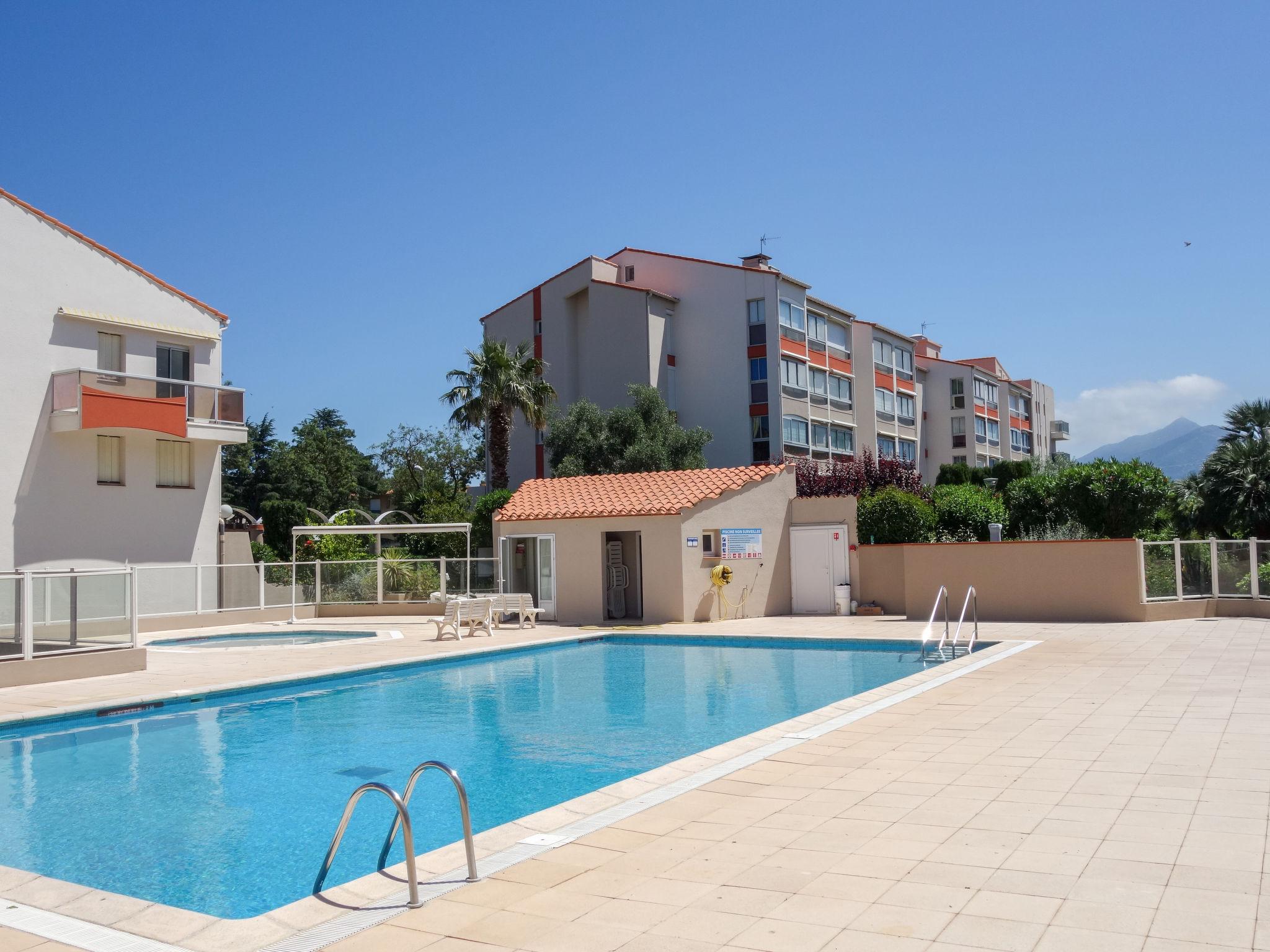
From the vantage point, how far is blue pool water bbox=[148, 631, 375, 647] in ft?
71.9

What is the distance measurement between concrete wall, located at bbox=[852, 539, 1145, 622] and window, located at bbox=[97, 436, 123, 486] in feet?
65.7

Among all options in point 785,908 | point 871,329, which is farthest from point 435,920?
point 871,329

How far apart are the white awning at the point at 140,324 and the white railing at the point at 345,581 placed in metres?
6.66

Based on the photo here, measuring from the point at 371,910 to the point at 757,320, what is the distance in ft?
133

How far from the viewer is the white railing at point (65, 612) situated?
14508mm

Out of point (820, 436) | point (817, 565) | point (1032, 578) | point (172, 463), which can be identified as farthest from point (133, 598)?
point (820, 436)

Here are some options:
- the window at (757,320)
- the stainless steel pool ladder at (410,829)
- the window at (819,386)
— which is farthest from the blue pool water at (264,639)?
the window at (819,386)

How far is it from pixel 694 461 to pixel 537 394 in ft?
22.5

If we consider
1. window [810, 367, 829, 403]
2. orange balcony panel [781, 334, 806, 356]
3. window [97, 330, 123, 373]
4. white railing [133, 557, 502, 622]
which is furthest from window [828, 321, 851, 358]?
window [97, 330, 123, 373]

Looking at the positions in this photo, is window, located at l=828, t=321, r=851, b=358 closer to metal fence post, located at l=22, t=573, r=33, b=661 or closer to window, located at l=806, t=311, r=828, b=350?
window, located at l=806, t=311, r=828, b=350

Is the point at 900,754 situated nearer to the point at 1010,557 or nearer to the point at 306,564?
the point at 1010,557

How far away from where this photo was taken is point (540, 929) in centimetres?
473

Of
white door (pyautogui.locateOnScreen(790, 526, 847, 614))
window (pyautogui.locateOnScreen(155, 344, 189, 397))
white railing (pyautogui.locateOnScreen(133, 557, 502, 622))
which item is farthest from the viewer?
white railing (pyautogui.locateOnScreen(133, 557, 502, 622))

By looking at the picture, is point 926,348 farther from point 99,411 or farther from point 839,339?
point 99,411
